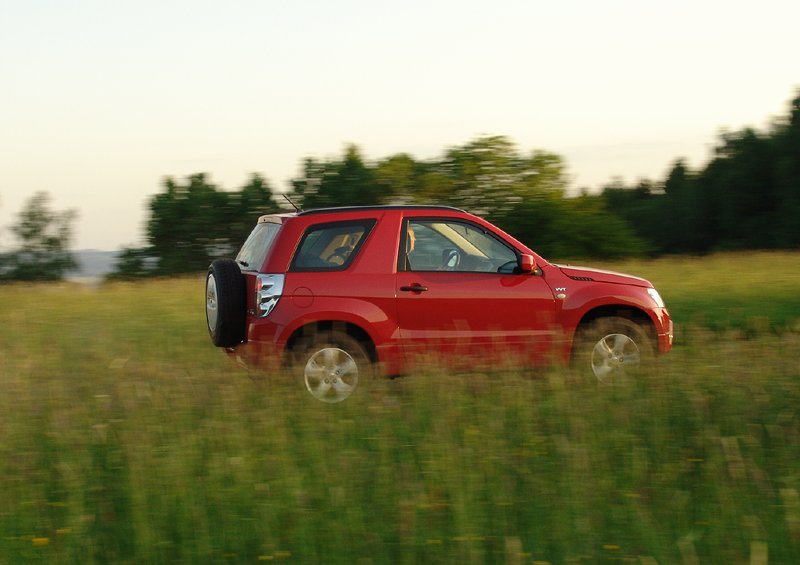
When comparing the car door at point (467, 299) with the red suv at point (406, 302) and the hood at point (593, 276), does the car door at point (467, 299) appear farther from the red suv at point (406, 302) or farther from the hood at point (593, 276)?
Result: the hood at point (593, 276)

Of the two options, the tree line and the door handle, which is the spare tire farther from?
the tree line

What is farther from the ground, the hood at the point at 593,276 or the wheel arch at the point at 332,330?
the hood at the point at 593,276

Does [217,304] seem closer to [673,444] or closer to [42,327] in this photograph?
[673,444]

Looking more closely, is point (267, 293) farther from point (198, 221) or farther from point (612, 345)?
point (198, 221)

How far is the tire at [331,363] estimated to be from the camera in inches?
332

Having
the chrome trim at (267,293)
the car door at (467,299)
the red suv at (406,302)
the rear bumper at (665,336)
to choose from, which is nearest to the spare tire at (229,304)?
the red suv at (406,302)

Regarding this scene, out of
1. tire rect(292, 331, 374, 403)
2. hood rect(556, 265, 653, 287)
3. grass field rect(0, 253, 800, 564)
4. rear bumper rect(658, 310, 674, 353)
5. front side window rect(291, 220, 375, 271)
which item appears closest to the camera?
grass field rect(0, 253, 800, 564)

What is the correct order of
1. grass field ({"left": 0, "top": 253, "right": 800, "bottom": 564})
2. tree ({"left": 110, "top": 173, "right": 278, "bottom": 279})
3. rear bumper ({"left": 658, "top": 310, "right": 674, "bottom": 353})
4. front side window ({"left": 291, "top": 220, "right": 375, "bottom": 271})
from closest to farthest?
grass field ({"left": 0, "top": 253, "right": 800, "bottom": 564}) < front side window ({"left": 291, "top": 220, "right": 375, "bottom": 271}) < rear bumper ({"left": 658, "top": 310, "right": 674, "bottom": 353}) < tree ({"left": 110, "top": 173, "right": 278, "bottom": 279})

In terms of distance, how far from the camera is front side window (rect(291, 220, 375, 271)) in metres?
8.59

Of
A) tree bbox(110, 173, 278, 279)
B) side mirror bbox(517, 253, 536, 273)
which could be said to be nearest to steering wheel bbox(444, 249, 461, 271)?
side mirror bbox(517, 253, 536, 273)

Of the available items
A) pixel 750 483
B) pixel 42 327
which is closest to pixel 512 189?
pixel 42 327

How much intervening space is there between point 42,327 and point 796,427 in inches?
465

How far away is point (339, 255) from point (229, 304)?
974 millimetres

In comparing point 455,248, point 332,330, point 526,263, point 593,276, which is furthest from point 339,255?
point 593,276
